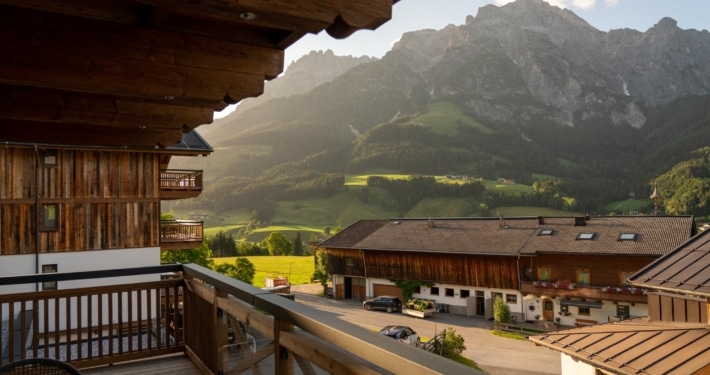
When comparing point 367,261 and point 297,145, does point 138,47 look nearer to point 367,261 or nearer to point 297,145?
point 367,261

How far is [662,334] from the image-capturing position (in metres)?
11.2

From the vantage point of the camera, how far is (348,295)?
40.4m

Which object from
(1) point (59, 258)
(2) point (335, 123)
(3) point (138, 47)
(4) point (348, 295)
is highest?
(2) point (335, 123)

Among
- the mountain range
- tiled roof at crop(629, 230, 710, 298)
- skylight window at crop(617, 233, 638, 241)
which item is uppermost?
the mountain range

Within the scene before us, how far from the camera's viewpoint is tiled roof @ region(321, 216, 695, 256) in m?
29.1

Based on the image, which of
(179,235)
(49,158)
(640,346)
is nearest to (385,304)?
(179,235)

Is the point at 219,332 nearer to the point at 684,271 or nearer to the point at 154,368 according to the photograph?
the point at 154,368

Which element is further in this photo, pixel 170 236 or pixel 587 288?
pixel 587 288

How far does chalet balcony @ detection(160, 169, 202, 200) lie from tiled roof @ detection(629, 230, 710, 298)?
1494cm

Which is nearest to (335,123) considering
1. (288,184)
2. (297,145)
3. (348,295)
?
(297,145)

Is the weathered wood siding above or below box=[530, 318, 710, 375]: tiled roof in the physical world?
below

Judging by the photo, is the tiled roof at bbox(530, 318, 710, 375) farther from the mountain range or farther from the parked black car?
the mountain range

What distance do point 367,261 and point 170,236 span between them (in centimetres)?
2180

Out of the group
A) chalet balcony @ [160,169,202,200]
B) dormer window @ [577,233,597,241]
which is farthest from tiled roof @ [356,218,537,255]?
chalet balcony @ [160,169,202,200]
